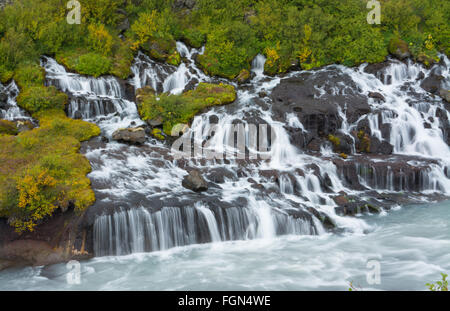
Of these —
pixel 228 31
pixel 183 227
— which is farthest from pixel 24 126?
pixel 228 31

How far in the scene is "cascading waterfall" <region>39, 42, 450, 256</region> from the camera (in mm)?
11992

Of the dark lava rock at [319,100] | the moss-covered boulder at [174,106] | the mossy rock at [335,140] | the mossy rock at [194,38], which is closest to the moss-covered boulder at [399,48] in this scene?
the dark lava rock at [319,100]

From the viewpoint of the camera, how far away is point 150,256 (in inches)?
441

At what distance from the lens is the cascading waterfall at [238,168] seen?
1199 cm

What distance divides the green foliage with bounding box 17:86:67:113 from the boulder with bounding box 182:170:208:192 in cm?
899

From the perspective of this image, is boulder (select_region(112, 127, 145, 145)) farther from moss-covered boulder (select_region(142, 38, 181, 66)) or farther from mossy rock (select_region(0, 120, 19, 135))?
moss-covered boulder (select_region(142, 38, 181, 66))

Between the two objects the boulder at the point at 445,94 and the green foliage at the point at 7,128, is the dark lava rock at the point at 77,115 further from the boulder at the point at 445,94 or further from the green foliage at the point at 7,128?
the boulder at the point at 445,94

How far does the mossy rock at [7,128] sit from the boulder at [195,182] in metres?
8.40

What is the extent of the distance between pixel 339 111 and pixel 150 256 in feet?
43.5

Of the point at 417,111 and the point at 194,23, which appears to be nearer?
the point at 417,111

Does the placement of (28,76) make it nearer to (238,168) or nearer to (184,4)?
(238,168)

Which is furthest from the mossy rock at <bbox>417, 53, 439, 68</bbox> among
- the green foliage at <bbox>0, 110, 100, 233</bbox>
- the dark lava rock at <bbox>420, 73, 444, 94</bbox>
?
the green foliage at <bbox>0, 110, 100, 233</bbox>
